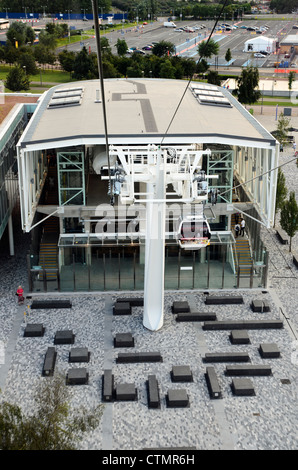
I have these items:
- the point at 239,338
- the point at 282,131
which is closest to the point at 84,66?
the point at 282,131

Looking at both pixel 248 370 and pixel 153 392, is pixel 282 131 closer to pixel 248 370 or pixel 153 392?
pixel 248 370

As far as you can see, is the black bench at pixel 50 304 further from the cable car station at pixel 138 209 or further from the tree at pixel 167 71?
the tree at pixel 167 71

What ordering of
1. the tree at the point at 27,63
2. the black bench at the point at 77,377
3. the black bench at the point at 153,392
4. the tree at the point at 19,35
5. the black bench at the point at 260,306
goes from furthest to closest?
the tree at the point at 19,35 < the tree at the point at 27,63 < the black bench at the point at 260,306 < the black bench at the point at 77,377 < the black bench at the point at 153,392

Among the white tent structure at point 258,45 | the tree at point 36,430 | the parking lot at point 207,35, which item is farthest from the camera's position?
the white tent structure at point 258,45

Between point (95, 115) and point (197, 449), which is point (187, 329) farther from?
point (95, 115)

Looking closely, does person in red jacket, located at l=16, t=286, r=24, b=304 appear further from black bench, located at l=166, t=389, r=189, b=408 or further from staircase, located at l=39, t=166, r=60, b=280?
black bench, located at l=166, t=389, r=189, b=408

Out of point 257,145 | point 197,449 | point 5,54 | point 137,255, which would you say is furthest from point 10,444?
point 5,54

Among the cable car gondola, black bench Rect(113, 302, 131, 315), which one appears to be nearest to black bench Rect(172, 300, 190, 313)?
black bench Rect(113, 302, 131, 315)

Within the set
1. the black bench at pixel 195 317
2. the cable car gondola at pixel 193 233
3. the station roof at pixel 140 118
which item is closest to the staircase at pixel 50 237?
the station roof at pixel 140 118
